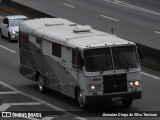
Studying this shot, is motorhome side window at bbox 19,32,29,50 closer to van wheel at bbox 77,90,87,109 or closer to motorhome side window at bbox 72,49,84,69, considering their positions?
motorhome side window at bbox 72,49,84,69

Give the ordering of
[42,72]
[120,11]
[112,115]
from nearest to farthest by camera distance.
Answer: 1. [112,115]
2. [42,72]
3. [120,11]

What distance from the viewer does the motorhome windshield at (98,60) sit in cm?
2319

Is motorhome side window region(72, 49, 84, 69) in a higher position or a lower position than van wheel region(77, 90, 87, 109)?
higher

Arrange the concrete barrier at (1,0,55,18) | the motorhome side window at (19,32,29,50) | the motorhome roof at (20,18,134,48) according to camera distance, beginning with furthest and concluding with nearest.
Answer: the concrete barrier at (1,0,55,18)
the motorhome side window at (19,32,29,50)
the motorhome roof at (20,18,134,48)

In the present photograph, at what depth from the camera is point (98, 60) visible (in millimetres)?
23297

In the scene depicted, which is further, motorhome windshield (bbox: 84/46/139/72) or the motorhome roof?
the motorhome roof

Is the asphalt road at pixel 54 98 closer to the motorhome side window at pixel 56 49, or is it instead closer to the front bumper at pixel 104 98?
the front bumper at pixel 104 98

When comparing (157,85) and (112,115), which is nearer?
(112,115)

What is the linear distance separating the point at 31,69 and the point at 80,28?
436 centimetres

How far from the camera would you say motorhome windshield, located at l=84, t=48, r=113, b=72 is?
23188 millimetres

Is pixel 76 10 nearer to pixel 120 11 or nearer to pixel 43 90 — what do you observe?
pixel 120 11

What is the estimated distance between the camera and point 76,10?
53.8 meters

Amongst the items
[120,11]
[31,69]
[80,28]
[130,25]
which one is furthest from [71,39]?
[120,11]

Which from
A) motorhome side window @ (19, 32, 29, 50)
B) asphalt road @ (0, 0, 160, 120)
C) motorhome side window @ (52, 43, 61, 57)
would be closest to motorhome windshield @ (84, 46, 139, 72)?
asphalt road @ (0, 0, 160, 120)
